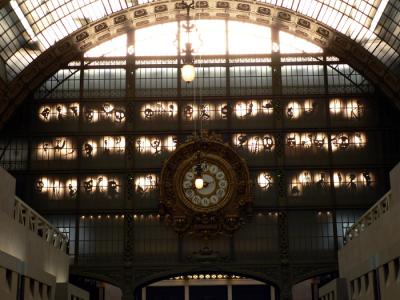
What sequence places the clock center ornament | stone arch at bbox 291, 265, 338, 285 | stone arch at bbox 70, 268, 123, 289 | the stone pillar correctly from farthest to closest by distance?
the clock center ornament < stone arch at bbox 291, 265, 338, 285 < stone arch at bbox 70, 268, 123, 289 < the stone pillar

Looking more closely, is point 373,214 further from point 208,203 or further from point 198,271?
point 198,271

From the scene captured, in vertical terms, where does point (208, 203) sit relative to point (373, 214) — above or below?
above

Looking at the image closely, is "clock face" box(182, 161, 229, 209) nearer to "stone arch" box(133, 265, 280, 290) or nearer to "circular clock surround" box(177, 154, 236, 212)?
"circular clock surround" box(177, 154, 236, 212)

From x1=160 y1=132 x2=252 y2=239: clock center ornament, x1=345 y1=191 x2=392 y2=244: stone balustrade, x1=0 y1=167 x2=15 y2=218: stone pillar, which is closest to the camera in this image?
x1=0 y1=167 x2=15 y2=218: stone pillar

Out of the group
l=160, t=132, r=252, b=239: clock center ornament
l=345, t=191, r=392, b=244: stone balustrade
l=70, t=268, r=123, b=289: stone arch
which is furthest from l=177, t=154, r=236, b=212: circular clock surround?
l=345, t=191, r=392, b=244: stone balustrade

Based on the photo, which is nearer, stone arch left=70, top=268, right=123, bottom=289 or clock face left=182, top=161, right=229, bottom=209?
stone arch left=70, top=268, right=123, bottom=289

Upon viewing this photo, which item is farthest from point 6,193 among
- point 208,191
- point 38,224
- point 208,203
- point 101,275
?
point 208,191

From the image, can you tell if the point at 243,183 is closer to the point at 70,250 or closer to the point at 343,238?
the point at 343,238

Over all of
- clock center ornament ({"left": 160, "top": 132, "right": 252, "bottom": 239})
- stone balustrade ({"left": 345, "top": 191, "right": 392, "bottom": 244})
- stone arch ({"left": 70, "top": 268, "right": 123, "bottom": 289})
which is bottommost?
stone arch ({"left": 70, "top": 268, "right": 123, "bottom": 289})

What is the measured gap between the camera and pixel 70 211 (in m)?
49.8

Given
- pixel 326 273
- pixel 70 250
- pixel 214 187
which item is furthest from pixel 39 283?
pixel 326 273

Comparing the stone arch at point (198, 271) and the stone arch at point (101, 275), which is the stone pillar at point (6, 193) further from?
the stone arch at point (198, 271)

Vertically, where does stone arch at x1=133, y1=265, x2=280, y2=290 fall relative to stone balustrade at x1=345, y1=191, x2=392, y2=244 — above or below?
below

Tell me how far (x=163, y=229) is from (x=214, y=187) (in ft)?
13.6
